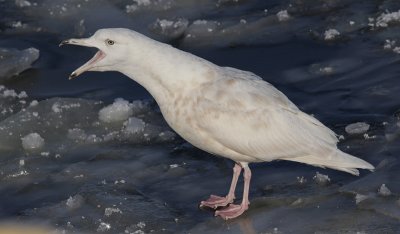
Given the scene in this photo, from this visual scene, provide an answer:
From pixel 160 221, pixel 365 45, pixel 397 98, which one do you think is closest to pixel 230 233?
pixel 160 221

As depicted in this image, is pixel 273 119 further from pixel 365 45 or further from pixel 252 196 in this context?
pixel 365 45

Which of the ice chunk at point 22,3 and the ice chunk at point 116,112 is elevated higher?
the ice chunk at point 22,3

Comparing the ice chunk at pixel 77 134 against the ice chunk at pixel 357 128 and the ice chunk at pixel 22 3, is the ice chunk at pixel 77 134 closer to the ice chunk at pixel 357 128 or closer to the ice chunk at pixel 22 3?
the ice chunk at pixel 357 128

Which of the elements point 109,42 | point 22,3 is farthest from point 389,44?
point 22,3

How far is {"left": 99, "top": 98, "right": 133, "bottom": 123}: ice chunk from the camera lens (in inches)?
319

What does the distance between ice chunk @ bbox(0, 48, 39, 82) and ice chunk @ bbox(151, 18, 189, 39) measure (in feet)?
4.23

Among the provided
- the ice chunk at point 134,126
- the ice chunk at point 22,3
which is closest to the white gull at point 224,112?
the ice chunk at point 134,126

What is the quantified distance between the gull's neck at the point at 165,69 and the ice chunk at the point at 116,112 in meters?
1.42

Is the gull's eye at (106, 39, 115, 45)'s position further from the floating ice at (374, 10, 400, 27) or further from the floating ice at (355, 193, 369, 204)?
the floating ice at (374, 10, 400, 27)

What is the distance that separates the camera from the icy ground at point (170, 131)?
21.3 feet

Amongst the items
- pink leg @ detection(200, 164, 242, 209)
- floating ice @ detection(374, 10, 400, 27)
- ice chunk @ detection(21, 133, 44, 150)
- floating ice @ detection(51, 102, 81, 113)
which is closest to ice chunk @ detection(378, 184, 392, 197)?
pink leg @ detection(200, 164, 242, 209)

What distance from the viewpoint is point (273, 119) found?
657 cm

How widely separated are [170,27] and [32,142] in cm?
252

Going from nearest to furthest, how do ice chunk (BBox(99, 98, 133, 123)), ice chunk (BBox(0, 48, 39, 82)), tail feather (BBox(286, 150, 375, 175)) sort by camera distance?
tail feather (BBox(286, 150, 375, 175)) < ice chunk (BBox(99, 98, 133, 123)) < ice chunk (BBox(0, 48, 39, 82))
